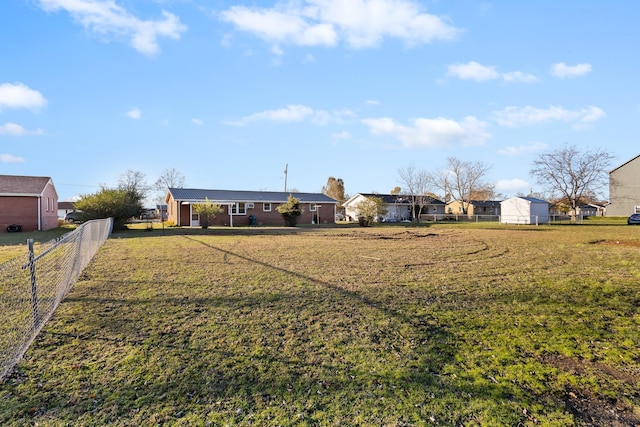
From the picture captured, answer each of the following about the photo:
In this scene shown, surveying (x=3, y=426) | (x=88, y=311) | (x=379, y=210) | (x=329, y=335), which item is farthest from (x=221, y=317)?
(x=379, y=210)

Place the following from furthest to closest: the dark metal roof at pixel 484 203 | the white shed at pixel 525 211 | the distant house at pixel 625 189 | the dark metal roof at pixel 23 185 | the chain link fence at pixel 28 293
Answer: the dark metal roof at pixel 484 203, the distant house at pixel 625 189, the white shed at pixel 525 211, the dark metal roof at pixel 23 185, the chain link fence at pixel 28 293

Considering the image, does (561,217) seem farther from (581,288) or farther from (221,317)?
(221,317)

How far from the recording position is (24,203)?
75.6 feet

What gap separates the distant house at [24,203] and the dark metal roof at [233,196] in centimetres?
901

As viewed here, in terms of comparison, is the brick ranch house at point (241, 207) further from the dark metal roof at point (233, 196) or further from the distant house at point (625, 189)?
the distant house at point (625, 189)

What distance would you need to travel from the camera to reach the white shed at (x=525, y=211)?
37062 millimetres

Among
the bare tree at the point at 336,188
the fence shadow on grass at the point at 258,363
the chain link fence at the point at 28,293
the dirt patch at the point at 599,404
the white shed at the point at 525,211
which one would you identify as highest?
the bare tree at the point at 336,188

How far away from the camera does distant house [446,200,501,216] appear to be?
201 feet

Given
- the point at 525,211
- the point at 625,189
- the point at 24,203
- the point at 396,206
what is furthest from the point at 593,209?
the point at 24,203

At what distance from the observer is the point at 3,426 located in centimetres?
262

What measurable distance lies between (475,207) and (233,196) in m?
44.6

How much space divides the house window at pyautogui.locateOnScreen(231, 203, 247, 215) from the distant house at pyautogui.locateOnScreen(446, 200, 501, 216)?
1601 inches

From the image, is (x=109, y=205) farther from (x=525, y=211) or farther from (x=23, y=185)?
(x=525, y=211)

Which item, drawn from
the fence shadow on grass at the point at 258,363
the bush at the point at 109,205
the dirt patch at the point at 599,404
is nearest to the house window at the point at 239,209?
the bush at the point at 109,205
